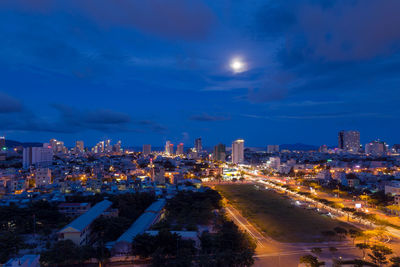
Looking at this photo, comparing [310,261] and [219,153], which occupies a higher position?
[219,153]

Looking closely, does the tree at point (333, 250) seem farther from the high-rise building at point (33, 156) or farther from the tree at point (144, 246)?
the high-rise building at point (33, 156)

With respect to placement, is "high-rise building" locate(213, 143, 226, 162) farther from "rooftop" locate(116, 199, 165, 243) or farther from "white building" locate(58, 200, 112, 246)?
"white building" locate(58, 200, 112, 246)

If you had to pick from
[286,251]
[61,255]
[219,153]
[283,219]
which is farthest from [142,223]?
[219,153]

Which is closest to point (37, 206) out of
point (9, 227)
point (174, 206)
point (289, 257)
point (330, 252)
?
point (9, 227)

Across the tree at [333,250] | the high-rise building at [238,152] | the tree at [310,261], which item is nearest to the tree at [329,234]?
the tree at [333,250]

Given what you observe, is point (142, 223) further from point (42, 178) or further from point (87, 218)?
point (42, 178)

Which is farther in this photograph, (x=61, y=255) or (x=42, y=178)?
(x=42, y=178)

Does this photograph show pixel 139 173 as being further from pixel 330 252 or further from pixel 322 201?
pixel 330 252

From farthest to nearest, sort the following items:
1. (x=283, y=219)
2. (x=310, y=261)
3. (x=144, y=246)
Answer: (x=283, y=219) < (x=144, y=246) < (x=310, y=261)

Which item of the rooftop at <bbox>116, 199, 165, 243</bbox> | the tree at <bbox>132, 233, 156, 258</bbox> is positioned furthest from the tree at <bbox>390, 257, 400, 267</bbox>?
the rooftop at <bbox>116, 199, 165, 243</bbox>
